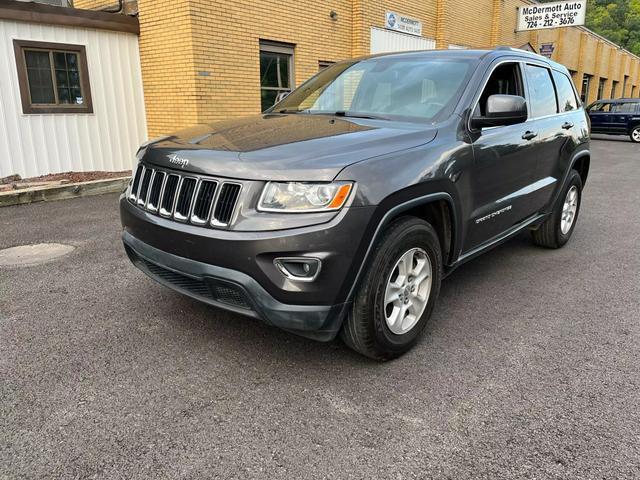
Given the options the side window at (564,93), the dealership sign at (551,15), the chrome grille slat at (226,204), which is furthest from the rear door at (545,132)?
the dealership sign at (551,15)

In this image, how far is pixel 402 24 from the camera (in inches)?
563

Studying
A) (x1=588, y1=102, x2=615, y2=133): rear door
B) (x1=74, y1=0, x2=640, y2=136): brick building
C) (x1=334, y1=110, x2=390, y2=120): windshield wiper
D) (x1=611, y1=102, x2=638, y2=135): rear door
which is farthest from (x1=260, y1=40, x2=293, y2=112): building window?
(x1=611, y1=102, x2=638, y2=135): rear door

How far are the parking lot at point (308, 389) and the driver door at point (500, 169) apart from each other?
635 mm

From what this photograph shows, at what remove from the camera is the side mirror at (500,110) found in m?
3.40

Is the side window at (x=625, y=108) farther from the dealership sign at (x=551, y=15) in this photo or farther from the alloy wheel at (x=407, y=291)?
the alloy wheel at (x=407, y=291)

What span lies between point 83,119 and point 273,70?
3967 millimetres

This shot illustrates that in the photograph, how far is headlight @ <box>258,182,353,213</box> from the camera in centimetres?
254

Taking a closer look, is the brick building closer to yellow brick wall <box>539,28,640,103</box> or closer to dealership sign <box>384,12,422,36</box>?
dealership sign <box>384,12,422,36</box>

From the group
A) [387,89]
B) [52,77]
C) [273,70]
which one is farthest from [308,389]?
[273,70]

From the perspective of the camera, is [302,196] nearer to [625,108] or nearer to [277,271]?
[277,271]

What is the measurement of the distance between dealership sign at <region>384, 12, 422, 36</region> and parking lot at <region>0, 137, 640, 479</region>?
11.1 metres

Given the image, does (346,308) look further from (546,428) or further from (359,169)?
(546,428)

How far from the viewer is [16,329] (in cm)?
350

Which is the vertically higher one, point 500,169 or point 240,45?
point 240,45
